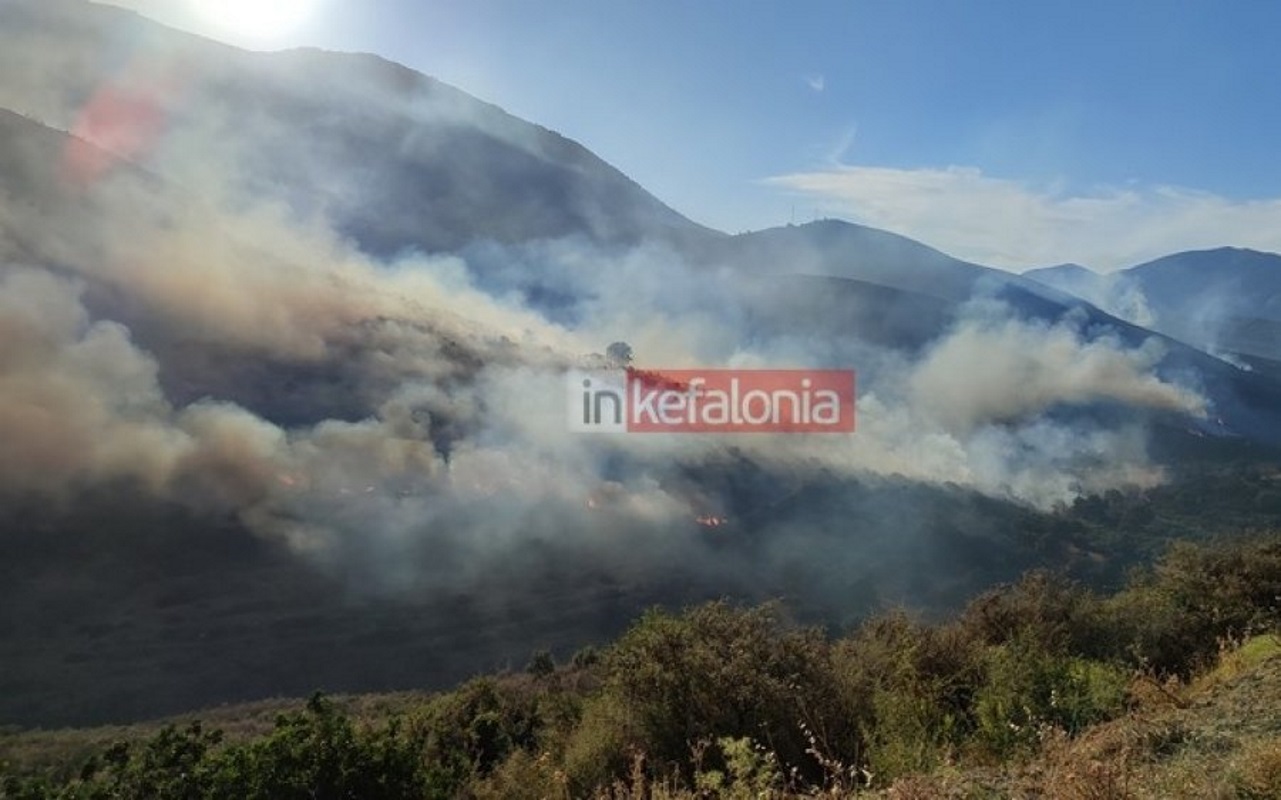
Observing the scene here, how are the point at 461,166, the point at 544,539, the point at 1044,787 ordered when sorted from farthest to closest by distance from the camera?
the point at 461,166 < the point at 544,539 < the point at 1044,787

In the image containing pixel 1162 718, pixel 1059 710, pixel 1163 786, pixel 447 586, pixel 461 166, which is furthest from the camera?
pixel 461 166

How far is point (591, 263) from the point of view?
6294 inches

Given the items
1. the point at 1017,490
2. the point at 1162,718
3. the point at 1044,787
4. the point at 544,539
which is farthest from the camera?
the point at 1017,490

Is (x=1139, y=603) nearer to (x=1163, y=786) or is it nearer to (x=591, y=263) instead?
(x=1163, y=786)

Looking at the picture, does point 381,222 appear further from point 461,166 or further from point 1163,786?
point 1163,786

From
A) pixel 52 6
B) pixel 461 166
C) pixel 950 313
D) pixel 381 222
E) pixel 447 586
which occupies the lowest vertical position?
pixel 447 586

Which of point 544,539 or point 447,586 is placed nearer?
point 447,586

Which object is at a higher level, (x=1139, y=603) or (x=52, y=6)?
(x=52, y=6)

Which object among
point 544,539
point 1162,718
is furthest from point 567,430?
point 1162,718

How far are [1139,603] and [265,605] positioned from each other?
79.1 m

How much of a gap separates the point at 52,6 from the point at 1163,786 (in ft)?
515

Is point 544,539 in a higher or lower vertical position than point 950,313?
lower

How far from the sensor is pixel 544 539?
9925cm

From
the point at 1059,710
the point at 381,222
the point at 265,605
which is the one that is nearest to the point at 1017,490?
the point at 265,605
